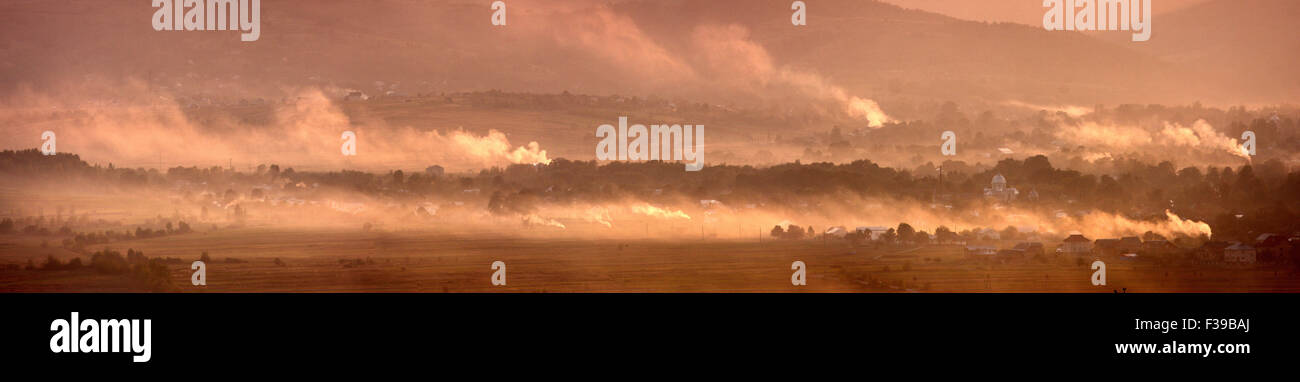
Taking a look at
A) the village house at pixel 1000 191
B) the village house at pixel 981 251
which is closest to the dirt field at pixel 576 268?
the village house at pixel 981 251

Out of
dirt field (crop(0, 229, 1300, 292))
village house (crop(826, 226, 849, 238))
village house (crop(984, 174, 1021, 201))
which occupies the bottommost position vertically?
dirt field (crop(0, 229, 1300, 292))

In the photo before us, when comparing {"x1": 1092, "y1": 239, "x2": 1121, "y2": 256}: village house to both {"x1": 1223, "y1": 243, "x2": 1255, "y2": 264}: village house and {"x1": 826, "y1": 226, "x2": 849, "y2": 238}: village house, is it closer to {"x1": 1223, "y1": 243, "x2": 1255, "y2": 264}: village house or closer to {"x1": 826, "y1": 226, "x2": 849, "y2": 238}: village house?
{"x1": 1223, "y1": 243, "x2": 1255, "y2": 264}: village house

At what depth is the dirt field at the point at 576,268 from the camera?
157 ft

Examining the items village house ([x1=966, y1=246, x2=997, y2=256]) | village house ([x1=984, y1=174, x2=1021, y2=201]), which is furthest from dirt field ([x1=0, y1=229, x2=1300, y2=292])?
village house ([x1=984, y1=174, x2=1021, y2=201])

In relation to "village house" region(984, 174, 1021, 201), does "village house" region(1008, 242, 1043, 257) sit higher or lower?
lower

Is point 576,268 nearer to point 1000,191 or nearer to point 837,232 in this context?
point 837,232

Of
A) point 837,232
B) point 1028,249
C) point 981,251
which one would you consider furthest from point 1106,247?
point 837,232

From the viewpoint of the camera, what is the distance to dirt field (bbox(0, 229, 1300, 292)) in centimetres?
4794

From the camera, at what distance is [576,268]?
50719 millimetres

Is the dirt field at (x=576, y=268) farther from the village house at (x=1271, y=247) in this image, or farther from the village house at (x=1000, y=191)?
the village house at (x=1000, y=191)
